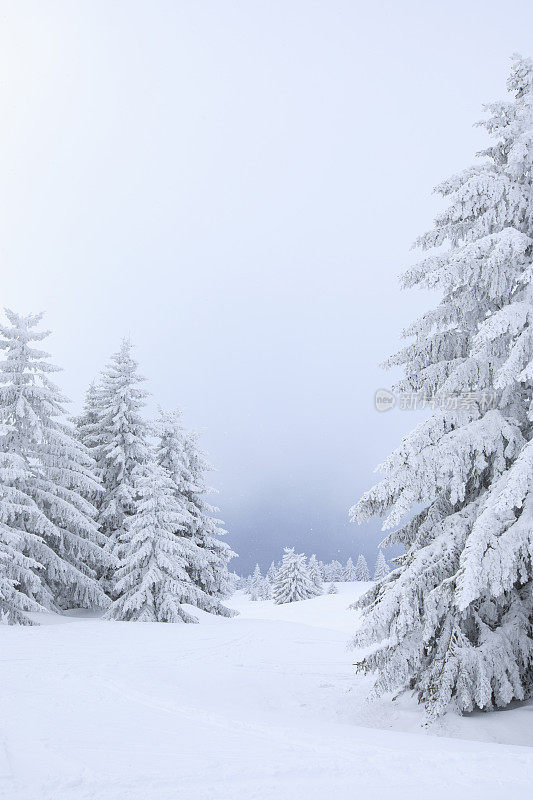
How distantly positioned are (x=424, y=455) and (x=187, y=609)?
15.7 metres

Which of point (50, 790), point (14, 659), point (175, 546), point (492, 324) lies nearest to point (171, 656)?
point (14, 659)

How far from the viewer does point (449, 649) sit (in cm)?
642

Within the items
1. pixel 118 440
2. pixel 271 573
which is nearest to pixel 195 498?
pixel 118 440

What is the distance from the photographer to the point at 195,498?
81.1ft

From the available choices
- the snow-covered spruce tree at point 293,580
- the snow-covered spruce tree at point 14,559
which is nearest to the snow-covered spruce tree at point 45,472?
the snow-covered spruce tree at point 14,559

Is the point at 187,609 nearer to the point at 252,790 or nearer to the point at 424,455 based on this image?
A: the point at 424,455

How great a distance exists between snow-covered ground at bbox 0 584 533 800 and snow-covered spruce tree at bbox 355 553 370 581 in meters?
94.6

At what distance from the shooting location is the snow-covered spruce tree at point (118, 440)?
71.4 ft

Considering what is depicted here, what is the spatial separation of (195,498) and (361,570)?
282ft

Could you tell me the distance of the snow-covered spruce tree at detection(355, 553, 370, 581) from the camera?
100312 millimetres

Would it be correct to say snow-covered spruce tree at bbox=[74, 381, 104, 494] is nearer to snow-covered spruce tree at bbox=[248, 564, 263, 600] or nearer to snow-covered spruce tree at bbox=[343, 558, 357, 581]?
snow-covered spruce tree at bbox=[248, 564, 263, 600]

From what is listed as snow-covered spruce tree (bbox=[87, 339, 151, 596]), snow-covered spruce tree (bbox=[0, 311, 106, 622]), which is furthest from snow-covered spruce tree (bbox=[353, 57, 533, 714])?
snow-covered spruce tree (bbox=[87, 339, 151, 596])

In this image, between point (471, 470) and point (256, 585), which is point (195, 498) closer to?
point (471, 470)

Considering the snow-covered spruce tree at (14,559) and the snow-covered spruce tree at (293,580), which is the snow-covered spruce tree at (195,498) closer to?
the snow-covered spruce tree at (14,559)
